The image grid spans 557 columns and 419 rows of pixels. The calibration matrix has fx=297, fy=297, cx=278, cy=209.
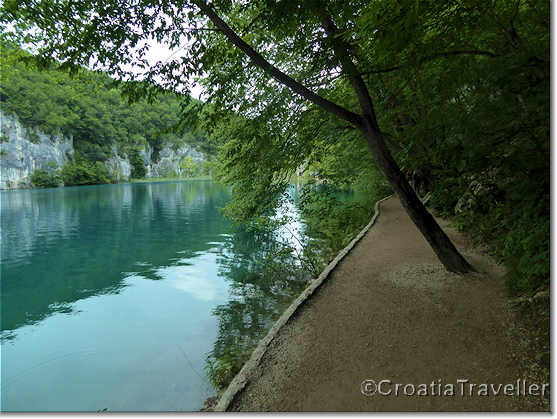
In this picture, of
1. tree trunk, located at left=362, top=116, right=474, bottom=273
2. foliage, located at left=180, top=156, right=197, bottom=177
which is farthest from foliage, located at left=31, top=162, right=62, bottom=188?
tree trunk, located at left=362, top=116, right=474, bottom=273

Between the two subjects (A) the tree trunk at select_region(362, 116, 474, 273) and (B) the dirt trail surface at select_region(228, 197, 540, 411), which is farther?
(A) the tree trunk at select_region(362, 116, 474, 273)

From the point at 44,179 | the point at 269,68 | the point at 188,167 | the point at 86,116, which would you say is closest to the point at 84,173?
the point at 44,179

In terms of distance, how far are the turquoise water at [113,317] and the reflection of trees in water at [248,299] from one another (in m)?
0.12

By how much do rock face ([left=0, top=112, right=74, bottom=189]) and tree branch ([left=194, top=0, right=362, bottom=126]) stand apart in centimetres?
6205

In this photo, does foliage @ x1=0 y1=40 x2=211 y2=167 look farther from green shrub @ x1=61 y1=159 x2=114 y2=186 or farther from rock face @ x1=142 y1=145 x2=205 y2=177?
green shrub @ x1=61 y1=159 x2=114 y2=186

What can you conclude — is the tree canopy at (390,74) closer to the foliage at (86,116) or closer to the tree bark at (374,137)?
the tree bark at (374,137)

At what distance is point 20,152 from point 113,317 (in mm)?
63213

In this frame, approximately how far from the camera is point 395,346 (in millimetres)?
2840

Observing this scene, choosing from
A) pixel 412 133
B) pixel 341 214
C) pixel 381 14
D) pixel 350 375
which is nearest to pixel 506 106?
pixel 412 133

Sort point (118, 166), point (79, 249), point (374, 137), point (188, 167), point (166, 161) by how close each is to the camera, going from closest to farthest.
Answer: point (374, 137) → point (79, 249) → point (118, 166) → point (166, 161) → point (188, 167)

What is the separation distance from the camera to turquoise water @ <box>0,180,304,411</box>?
13.8 feet

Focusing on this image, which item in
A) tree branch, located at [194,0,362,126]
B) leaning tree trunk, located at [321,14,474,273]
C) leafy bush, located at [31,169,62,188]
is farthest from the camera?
leafy bush, located at [31,169,62,188]

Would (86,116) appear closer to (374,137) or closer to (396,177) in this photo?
(374,137)

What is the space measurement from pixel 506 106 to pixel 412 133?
3.08 ft
